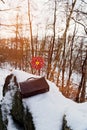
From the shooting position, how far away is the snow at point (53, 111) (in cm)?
355

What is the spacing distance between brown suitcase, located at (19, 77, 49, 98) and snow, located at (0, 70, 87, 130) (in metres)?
0.07

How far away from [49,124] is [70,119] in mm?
491

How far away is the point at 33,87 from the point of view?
5.05m

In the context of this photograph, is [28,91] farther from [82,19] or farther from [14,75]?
[82,19]

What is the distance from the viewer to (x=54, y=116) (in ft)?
13.5

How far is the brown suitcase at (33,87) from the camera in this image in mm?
4930

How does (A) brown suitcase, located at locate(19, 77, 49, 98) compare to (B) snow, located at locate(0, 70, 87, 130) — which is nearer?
(B) snow, located at locate(0, 70, 87, 130)

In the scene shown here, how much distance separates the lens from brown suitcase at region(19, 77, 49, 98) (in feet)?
16.2

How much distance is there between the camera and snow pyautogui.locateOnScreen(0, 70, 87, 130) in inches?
140

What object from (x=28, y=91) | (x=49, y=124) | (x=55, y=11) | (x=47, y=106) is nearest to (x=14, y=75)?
(x=28, y=91)

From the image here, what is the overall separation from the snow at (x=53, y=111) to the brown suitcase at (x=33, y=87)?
7cm

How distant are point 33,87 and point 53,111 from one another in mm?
926

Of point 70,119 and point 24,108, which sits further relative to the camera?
point 24,108

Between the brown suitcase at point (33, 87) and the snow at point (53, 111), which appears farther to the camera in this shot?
the brown suitcase at point (33, 87)
